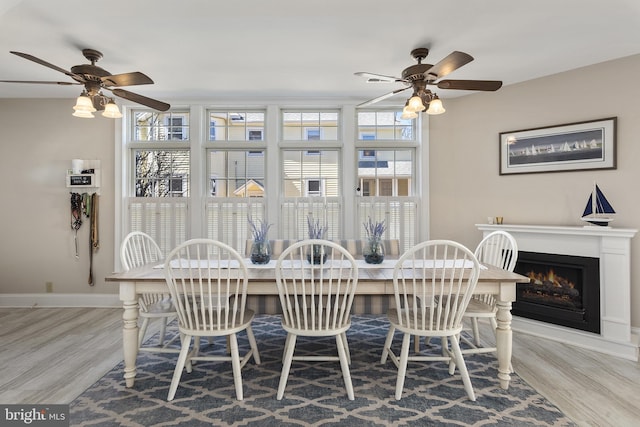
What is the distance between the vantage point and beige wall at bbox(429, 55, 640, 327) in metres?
2.84

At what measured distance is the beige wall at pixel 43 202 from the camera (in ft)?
12.5

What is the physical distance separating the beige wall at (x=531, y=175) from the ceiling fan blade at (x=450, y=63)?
1595 millimetres

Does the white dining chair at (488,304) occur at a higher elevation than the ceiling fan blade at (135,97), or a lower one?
lower

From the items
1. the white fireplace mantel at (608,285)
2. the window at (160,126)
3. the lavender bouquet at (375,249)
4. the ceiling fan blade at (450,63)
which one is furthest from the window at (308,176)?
the white fireplace mantel at (608,285)

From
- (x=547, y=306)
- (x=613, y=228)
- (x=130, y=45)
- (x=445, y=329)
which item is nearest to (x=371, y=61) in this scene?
(x=130, y=45)

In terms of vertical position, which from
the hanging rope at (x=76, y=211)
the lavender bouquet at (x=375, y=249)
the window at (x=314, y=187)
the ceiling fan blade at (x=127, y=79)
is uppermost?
the ceiling fan blade at (x=127, y=79)

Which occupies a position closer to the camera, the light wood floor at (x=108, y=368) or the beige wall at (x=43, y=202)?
the light wood floor at (x=108, y=368)

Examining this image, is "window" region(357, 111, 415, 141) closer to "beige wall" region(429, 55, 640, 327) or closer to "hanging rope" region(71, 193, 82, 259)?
"beige wall" region(429, 55, 640, 327)

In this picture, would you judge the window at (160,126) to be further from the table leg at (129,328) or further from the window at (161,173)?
the table leg at (129,328)

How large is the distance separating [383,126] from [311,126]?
34.9 inches

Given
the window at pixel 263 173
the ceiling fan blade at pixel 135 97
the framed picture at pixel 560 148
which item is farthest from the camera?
the window at pixel 263 173

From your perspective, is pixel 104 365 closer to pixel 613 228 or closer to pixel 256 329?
pixel 256 329

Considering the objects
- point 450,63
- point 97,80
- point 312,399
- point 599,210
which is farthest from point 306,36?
point 599,210

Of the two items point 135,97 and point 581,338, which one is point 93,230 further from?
point 581,338
